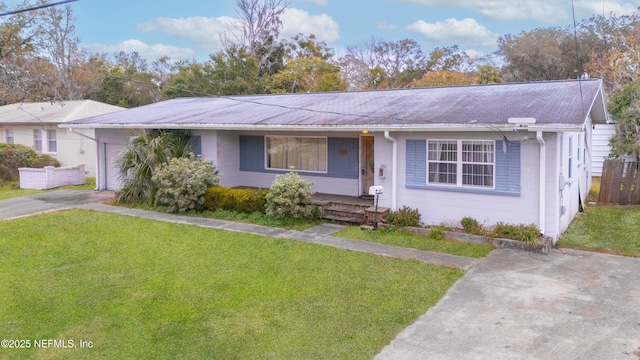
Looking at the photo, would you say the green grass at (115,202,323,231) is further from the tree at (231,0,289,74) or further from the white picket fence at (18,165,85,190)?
the tree at (231,0,289,74)

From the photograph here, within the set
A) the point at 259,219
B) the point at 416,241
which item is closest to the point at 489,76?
the point at 259,219

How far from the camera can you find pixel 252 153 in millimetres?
14711

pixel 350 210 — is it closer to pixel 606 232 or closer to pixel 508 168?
pixel 508 168

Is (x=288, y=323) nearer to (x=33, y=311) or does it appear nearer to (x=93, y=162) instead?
(x=33, y=311)

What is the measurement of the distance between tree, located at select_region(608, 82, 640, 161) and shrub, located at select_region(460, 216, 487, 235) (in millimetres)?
8250

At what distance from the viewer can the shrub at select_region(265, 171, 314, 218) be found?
11.0 metres

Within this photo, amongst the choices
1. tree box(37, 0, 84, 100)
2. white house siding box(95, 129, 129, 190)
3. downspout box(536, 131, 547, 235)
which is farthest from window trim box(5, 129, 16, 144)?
downspout box(536, 131, 547, 235)

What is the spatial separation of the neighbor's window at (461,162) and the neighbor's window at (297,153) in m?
4.23

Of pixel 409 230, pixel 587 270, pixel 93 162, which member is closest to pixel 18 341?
pixel 409 230

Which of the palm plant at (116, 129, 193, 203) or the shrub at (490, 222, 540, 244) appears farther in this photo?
the palm plant at (116, 129, 193, 203)

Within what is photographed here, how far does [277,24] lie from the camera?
Result: 39.2 meters

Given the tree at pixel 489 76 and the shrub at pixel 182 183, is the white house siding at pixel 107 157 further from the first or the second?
the tree at pixel 489 76

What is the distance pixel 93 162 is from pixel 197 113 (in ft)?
25.9

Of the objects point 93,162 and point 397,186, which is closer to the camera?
point 397,186
